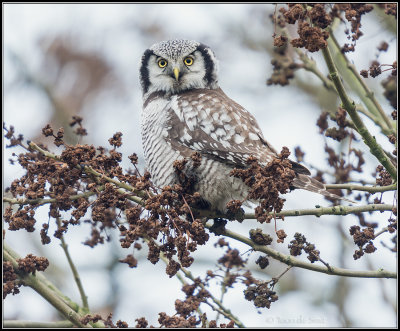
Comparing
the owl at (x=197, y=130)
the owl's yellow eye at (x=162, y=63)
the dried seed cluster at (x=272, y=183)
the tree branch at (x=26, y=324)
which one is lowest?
the tree branch at (x=26, y=324)

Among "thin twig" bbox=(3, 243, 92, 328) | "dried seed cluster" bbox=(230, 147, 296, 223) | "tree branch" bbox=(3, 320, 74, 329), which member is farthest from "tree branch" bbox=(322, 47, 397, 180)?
"tree branch" bbox=(3, 320, 74, 329)

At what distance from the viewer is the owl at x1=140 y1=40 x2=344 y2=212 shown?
3248 mm

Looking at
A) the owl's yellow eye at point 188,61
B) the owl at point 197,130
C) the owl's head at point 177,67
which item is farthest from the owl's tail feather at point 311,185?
the owl's yellow eye at point 188,61

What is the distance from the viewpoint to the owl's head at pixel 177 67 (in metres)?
4.00

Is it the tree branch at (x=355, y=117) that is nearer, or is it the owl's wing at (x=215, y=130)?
the tree branch at (x=355, y=117)

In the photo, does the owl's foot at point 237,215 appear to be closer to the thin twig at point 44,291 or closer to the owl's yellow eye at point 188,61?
the thin twig at point 44,291

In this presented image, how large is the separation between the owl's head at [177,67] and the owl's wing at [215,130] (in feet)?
0.99

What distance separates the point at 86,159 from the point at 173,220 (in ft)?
1.52

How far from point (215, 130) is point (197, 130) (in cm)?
11

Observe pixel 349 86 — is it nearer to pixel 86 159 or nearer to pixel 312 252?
pixel 312 252

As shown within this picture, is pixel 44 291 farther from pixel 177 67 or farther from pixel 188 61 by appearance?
pixel 188 61

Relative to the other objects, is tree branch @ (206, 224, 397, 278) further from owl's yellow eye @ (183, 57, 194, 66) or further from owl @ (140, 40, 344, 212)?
owl's yellow eye @ (183, 57, 194, 66)

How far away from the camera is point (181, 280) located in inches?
125

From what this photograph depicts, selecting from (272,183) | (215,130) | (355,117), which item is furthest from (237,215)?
(355,117)
